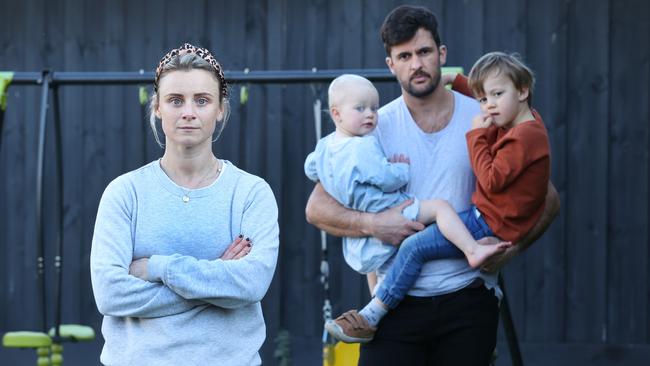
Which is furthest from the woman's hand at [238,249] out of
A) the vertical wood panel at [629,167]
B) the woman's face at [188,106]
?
the vertical wood panel at [629,167]

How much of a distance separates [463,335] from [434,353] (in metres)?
0.12

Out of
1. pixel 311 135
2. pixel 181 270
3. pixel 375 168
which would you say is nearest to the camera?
pixel 181 270

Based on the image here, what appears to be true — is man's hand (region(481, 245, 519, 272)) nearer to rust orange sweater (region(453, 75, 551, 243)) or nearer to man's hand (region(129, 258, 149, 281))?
rust orange sweater (region(453, 75, 551, 243))

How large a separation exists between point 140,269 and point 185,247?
0.13 m

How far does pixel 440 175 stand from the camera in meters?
3.79

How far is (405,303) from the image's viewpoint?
12.3 ft

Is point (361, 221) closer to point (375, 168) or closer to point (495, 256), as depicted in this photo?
point (375, 168)

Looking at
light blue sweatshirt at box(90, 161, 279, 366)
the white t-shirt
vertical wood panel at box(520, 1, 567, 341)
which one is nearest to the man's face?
the white t-shirt

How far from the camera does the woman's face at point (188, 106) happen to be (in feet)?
10.1

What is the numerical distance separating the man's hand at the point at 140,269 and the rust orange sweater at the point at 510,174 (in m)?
1.12

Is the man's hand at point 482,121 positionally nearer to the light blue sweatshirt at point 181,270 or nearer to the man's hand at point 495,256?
the man's hand at point 495,256

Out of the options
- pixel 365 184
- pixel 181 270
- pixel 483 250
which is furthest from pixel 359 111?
pixel 181 270

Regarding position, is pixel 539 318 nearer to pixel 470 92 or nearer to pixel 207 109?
pixel 470 92

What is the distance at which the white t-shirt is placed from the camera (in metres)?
3.74
